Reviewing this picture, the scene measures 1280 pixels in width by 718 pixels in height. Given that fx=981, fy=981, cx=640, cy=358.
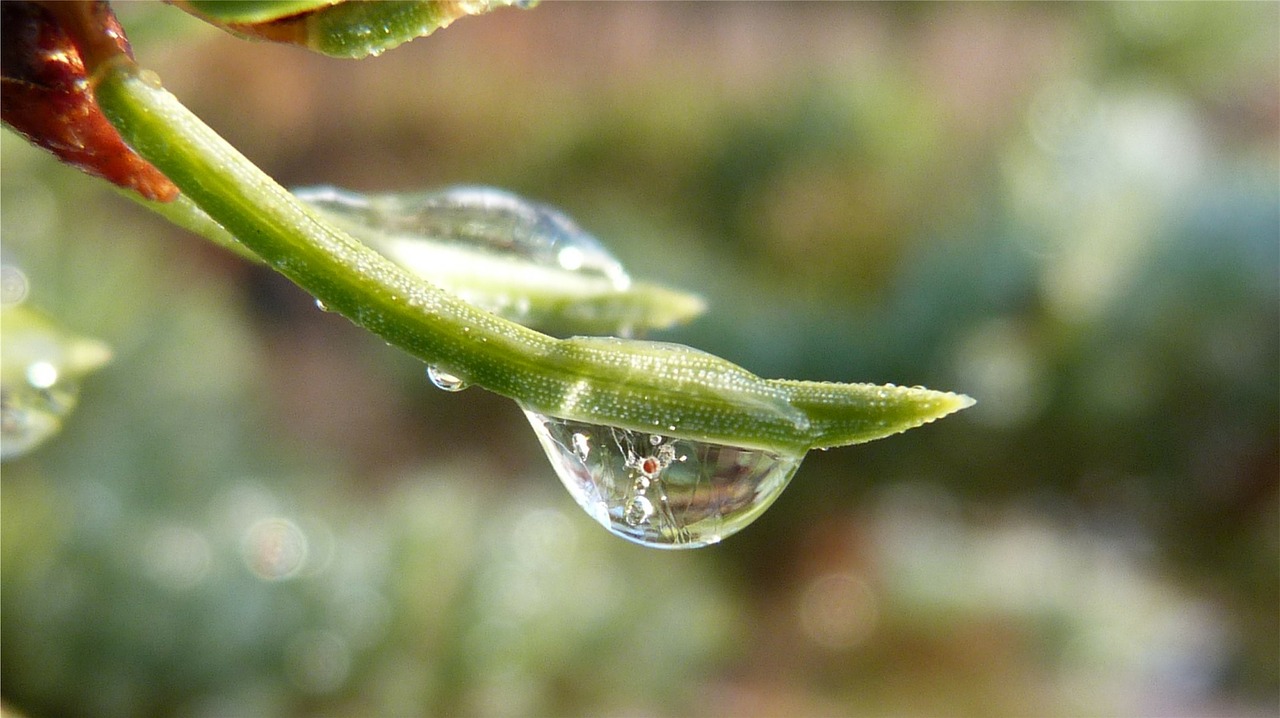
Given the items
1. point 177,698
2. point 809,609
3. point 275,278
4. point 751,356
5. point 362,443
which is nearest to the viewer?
point 177,698

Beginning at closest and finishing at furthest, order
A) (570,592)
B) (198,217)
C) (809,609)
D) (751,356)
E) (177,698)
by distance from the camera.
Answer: (198,217), (177,698), (570,592), (751,356), (809,609)

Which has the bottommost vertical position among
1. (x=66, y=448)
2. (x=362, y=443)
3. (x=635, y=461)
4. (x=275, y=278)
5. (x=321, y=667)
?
(x=635, y=461)

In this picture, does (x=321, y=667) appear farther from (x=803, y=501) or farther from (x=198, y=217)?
(x=198, y=217)

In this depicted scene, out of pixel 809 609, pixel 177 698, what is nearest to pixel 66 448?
pixel 177 698

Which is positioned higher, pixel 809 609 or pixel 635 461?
pixel 809 609

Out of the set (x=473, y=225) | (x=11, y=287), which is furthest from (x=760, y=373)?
(x=473, y=225)

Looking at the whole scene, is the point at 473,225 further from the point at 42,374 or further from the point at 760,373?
the point at 760,373

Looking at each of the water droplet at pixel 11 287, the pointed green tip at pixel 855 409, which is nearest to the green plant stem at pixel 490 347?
the pointed green tip at pixel 855 409
